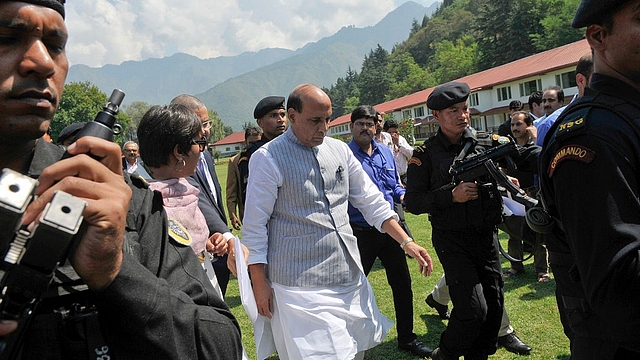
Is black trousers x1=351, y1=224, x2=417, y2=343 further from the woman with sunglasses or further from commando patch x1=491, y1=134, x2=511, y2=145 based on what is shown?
the woman with sunglasses

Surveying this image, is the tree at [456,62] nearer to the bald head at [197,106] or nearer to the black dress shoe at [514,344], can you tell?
the black dress shoe at [514,344]

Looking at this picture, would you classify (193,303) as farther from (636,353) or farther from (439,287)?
(439,287)

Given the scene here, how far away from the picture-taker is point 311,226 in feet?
11.2

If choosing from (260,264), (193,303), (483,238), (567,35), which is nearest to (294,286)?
(260,264)

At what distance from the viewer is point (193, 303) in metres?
1.21

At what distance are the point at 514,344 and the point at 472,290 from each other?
1.30m

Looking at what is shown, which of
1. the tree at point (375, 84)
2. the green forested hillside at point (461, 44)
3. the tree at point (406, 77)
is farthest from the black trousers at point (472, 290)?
the tree at point (375, 84)

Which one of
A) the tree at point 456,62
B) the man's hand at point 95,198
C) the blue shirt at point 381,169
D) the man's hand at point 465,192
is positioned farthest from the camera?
the tree at point 456,62

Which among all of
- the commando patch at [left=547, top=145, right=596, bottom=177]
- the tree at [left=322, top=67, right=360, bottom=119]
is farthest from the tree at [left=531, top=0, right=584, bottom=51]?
the commando patch at [left=547, top=145, right=596, bottom=177]

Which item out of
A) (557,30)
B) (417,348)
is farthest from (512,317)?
(557,30)

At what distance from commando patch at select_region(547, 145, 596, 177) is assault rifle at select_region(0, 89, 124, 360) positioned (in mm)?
1539

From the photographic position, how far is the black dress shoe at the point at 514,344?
15.1 feet

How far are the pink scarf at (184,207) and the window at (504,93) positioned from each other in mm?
45886

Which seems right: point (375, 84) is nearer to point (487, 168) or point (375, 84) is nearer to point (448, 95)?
point (448, 95)
